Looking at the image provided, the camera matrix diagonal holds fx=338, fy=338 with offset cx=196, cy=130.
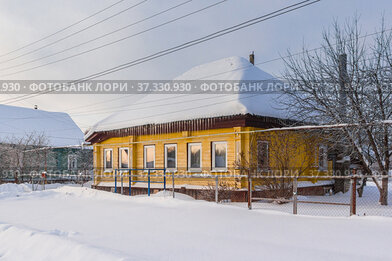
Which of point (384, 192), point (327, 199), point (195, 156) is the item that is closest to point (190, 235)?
point (384, 192)

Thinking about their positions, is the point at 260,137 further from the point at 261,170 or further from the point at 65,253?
the point at 65,253

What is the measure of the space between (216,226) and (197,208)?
288cm

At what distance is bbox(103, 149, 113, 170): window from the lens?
2166 cm

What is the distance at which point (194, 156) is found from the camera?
54.2 feet

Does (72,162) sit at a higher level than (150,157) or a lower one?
lower

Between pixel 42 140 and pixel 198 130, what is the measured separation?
21.9 m

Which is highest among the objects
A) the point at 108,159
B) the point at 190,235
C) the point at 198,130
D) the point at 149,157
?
the point at 198,130

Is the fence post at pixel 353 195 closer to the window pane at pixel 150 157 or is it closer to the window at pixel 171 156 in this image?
the window at pixel 171 156

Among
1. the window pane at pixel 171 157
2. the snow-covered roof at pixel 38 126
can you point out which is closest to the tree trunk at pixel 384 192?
the window pane at pixel 171 157

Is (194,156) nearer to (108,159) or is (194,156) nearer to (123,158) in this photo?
(123,158)

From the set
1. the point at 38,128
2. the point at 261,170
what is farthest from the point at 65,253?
the point at 38,128

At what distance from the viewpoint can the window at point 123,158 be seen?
2015 cm

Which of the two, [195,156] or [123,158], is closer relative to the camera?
[195,156]

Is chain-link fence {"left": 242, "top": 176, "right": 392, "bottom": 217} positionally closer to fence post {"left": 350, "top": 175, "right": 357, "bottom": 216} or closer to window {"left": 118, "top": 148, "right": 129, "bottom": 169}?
fence post {"left": 350, "top": 175, "right": 357, "bottom": 216}
